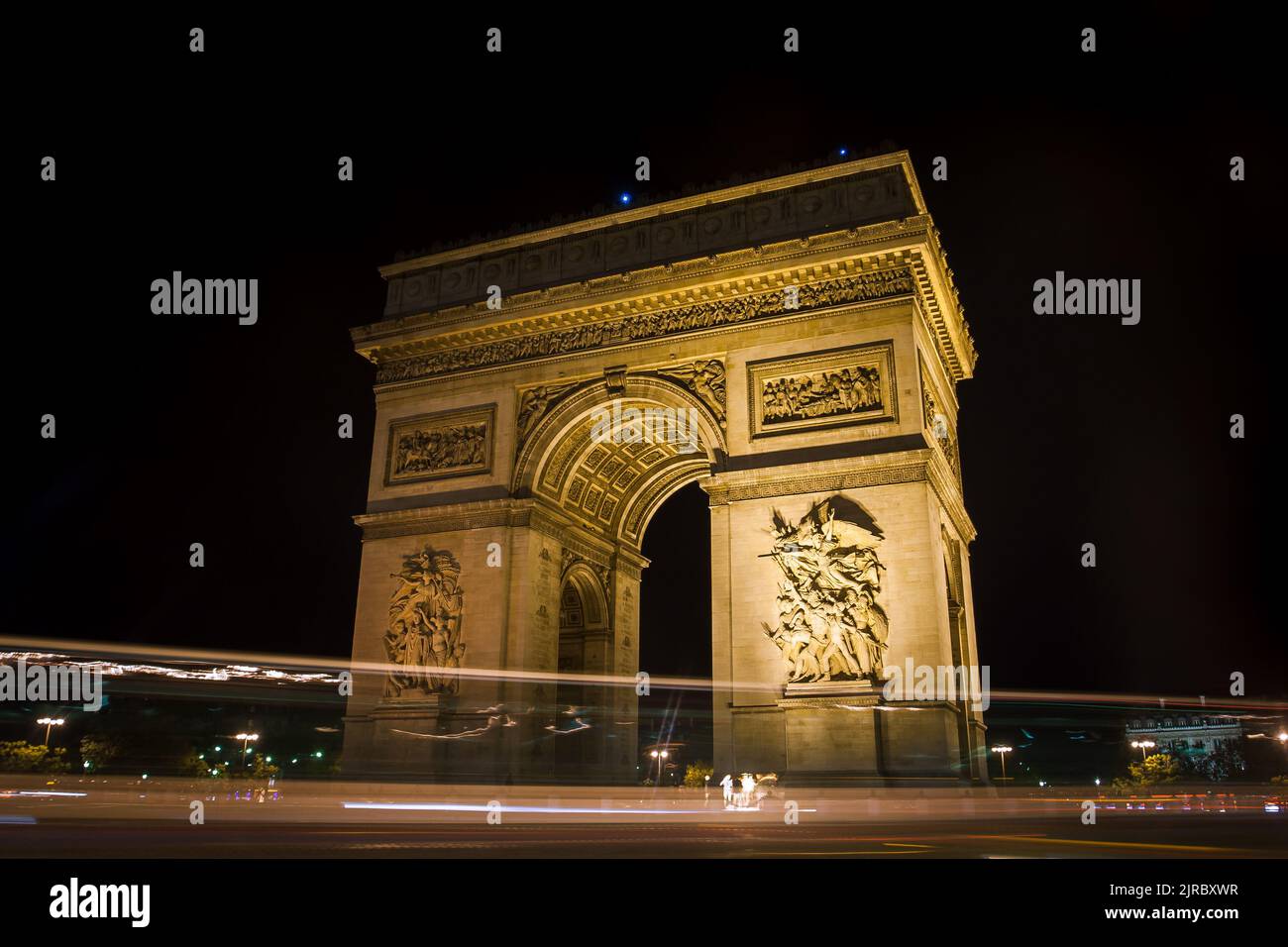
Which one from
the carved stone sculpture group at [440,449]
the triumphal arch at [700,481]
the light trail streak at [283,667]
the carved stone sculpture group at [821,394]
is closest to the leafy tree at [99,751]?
the light trail streak at [283,667]

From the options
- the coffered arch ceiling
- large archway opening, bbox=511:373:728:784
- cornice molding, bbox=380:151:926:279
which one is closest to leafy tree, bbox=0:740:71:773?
large archway opening, bbox=511:373:728:784

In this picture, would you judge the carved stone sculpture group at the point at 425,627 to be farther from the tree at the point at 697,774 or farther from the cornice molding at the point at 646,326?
the tree at the point at 697,774

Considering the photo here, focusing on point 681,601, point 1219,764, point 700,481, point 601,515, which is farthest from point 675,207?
point 1219,764

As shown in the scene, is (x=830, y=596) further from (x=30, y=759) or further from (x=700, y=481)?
(x=30, y=759)

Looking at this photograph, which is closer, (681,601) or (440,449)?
(440,449)

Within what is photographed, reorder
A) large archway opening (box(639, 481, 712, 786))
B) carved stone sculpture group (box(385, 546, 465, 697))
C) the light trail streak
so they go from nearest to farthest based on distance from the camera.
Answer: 1. the light trail streak
2. carved stone sculpture group (box(385, 546, 465, 697))
3. large archway opening (box(639, 481, 712, 786))

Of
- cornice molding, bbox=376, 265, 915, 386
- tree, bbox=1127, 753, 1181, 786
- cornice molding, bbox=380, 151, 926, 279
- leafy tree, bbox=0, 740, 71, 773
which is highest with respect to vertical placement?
cornice molding, bbox=380, 151, 926, 279

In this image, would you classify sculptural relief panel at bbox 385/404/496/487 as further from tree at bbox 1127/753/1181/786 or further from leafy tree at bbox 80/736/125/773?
tree at bbox 1127/753/1181/786
